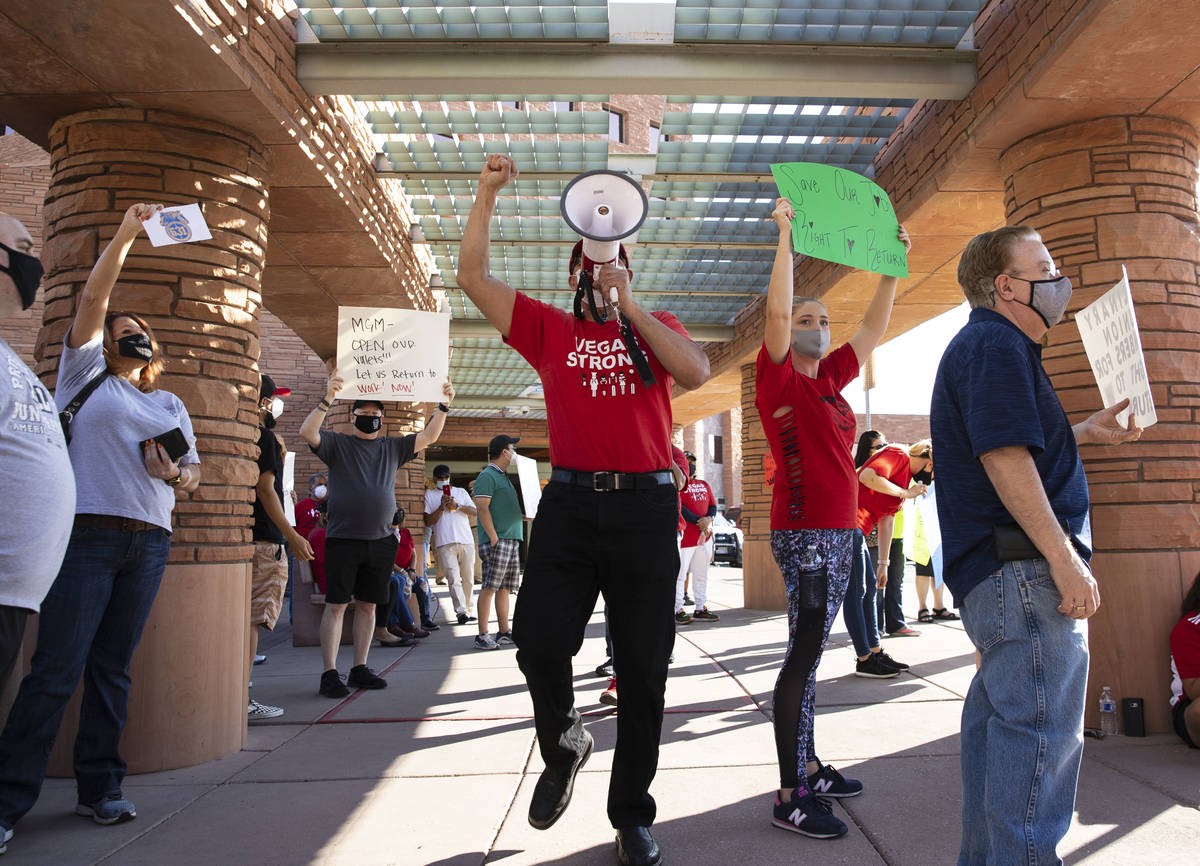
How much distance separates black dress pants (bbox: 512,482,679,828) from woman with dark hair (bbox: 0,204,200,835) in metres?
1.69

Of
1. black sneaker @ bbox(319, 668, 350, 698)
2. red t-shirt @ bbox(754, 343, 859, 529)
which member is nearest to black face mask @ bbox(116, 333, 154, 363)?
red t-shirt @ bbox(754, 343, 859, 529)

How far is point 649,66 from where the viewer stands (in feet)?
17.6

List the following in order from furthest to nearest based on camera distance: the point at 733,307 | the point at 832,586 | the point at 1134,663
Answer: the point at 733,307 < the point at 1134,663 < the point at 832,586

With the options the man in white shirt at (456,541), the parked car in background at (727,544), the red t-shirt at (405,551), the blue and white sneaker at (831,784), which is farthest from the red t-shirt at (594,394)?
the parked car in background at (727,544)

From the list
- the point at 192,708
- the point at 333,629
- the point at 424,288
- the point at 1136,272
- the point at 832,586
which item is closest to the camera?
the point at 832,586

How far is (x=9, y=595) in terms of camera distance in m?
2.49

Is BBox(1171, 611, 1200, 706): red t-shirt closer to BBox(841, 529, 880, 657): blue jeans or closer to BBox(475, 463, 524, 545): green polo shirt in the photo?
BBox(841, 529, 880, 657): blue jeans

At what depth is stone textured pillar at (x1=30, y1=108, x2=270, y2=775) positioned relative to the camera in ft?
13.1

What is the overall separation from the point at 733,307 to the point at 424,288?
4221 mm

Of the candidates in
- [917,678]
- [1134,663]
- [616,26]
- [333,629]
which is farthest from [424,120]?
[1134,663]

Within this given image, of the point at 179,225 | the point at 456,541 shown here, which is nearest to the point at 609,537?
the point at 179,225

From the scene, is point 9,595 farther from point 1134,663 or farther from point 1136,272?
point 1136,272

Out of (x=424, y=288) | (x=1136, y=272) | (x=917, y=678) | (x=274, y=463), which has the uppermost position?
(x=424, y=288)

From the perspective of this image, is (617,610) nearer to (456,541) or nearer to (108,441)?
(108,441)
